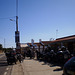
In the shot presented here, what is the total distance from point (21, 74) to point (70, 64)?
509cm

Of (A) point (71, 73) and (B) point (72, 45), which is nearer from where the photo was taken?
(A) point (71, 73)

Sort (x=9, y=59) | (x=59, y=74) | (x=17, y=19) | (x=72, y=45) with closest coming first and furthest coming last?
(x=59, y=74), (x=9, y=59), (x=72, y=45), (x=17, y=19)

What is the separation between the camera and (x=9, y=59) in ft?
54.0

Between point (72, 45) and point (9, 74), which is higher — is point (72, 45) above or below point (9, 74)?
above

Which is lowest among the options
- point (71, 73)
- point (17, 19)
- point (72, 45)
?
point (71, 73)

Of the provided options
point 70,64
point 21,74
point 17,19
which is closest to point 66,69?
point 70,64

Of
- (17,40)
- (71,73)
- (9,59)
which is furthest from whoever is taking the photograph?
(17,40)

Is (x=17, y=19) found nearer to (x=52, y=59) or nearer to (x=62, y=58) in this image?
(x=52, y=59)

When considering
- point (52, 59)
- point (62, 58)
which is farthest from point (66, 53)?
point (52, 59)

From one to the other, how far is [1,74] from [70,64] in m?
5.93

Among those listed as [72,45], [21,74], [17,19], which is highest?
[17,19]

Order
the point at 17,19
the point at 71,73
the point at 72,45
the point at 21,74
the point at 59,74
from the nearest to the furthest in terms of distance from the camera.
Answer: the point at 71,73 → the point at 59,74 → the point at 21,74 → the point at 72,45 → the point at 17,19

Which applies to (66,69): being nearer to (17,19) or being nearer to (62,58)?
(62,58)

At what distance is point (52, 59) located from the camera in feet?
55.5
